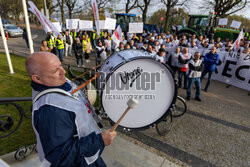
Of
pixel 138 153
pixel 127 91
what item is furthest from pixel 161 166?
pixel 127 91

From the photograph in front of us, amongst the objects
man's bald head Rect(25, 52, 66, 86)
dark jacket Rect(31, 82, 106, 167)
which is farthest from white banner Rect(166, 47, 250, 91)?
man's bald head Rect(25, 52, 66, 86)

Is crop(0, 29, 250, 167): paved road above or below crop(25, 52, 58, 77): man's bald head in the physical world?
below

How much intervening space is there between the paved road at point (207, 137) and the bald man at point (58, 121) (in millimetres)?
2543

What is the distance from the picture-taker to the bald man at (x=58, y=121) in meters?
1.17

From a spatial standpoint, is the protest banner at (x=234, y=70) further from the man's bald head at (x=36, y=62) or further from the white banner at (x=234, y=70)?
the man's bald head at (x=36, y=62)

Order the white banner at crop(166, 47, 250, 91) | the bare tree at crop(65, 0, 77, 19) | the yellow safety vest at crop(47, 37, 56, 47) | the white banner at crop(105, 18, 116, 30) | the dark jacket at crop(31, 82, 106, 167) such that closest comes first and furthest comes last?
the dark jacket at crop(31, 82, 106, 167), the white banner at crop(166, 47, 250, 91), the white banner at crop(105, 18, 116, 30), the yellow safety vest at crop(47, 37, 56, 47), the bare tree at crop(65, 0, 77, 19)

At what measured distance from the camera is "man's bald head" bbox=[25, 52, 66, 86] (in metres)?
1.26

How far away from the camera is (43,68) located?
1269 mm

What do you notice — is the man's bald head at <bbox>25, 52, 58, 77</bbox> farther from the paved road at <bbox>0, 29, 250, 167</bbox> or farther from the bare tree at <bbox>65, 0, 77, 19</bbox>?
the bare tree at <bbox>65, 0, 77, 19</bbox>

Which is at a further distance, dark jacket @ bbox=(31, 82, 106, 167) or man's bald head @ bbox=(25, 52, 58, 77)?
man's bald head @ bbox=(25, 52, 58, 77)

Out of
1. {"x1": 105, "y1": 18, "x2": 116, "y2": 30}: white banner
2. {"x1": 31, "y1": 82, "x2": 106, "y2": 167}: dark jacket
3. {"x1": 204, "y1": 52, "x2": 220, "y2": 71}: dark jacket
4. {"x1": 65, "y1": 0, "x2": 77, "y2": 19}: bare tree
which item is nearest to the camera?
{"x1": 31, "y1": 82, "x2": 106, "y2": 167}: dark jacket

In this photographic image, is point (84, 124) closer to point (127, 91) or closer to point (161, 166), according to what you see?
point (127, 91)

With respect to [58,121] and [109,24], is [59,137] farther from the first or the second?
[109,24]

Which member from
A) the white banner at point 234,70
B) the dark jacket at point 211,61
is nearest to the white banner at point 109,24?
the dark jacket at point 211,61
